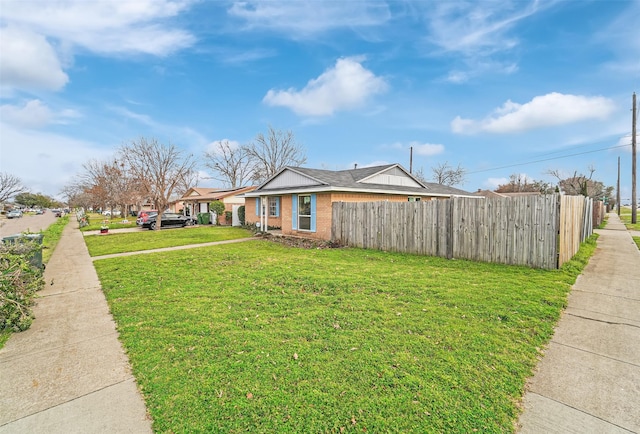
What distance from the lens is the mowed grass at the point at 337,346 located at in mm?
2611

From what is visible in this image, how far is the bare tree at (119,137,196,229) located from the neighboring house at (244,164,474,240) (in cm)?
781

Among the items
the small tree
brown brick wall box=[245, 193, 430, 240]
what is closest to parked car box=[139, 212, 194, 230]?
the small tree

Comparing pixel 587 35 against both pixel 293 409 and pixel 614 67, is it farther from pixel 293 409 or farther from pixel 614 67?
pixel 293 409

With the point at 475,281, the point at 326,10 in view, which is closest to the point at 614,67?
the point at 326,10

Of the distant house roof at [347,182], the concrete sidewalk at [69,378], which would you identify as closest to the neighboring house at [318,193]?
the distant house roof at [347,182]

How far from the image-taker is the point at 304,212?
1573cm

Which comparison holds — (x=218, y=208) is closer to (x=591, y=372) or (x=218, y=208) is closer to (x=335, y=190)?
(x=335, y=190)

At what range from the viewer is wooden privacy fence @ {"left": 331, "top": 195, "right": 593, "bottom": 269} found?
785cm

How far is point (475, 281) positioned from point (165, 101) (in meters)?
18.6

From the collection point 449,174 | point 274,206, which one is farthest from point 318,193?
point 449,174

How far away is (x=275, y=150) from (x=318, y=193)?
33.9 m

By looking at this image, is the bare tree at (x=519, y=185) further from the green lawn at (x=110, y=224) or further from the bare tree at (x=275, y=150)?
the green lawn at (x=110, y=224)

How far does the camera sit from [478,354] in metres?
3.55

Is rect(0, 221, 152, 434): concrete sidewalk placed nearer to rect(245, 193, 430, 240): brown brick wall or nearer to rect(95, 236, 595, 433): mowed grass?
rect(95, 236, 595, 433): mowed grass
